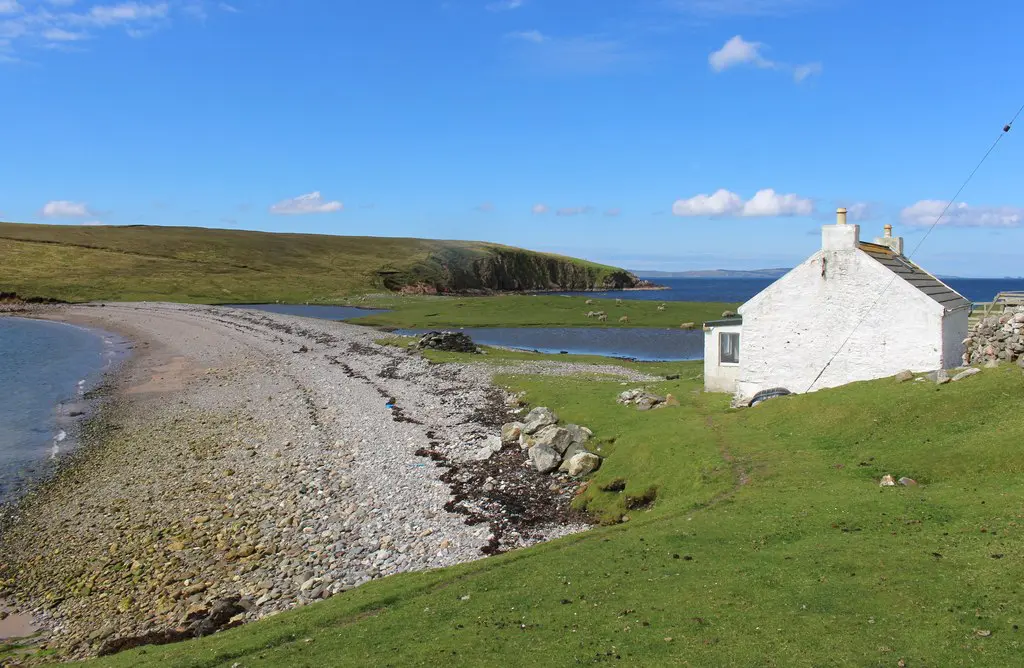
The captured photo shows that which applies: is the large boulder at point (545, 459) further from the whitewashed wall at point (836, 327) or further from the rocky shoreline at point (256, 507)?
the whitewashed wall at point (836, 327)

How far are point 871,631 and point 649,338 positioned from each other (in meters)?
85.0

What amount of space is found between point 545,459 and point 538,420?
519cm

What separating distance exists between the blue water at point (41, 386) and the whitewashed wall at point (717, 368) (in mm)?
34713

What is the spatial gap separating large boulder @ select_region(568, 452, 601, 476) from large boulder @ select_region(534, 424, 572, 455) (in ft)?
5.10

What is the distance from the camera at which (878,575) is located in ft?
46.6

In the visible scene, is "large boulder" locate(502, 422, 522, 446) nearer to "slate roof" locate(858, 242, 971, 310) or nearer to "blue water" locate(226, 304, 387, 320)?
"slate roof" locate(858, 242, 971, 310)

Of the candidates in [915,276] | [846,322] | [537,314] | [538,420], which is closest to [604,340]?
[537,314]

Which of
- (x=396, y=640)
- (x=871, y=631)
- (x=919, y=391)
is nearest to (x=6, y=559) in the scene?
(x=396, y=640)

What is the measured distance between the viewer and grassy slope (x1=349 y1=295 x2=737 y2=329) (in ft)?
368

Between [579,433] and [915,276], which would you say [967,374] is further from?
[579,433]

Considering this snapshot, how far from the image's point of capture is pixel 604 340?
94.5 meters

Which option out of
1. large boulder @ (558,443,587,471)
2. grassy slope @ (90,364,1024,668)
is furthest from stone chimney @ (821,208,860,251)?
large boulder @ (558,443,587,471)

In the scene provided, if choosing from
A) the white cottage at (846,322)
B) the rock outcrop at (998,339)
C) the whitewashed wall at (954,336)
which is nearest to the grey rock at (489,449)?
the white cottage at (846,322)

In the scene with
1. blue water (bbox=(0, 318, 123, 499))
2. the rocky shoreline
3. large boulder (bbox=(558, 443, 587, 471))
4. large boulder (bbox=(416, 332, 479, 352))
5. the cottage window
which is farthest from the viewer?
large boulder (bbox=(416, 332, 479, 352))
